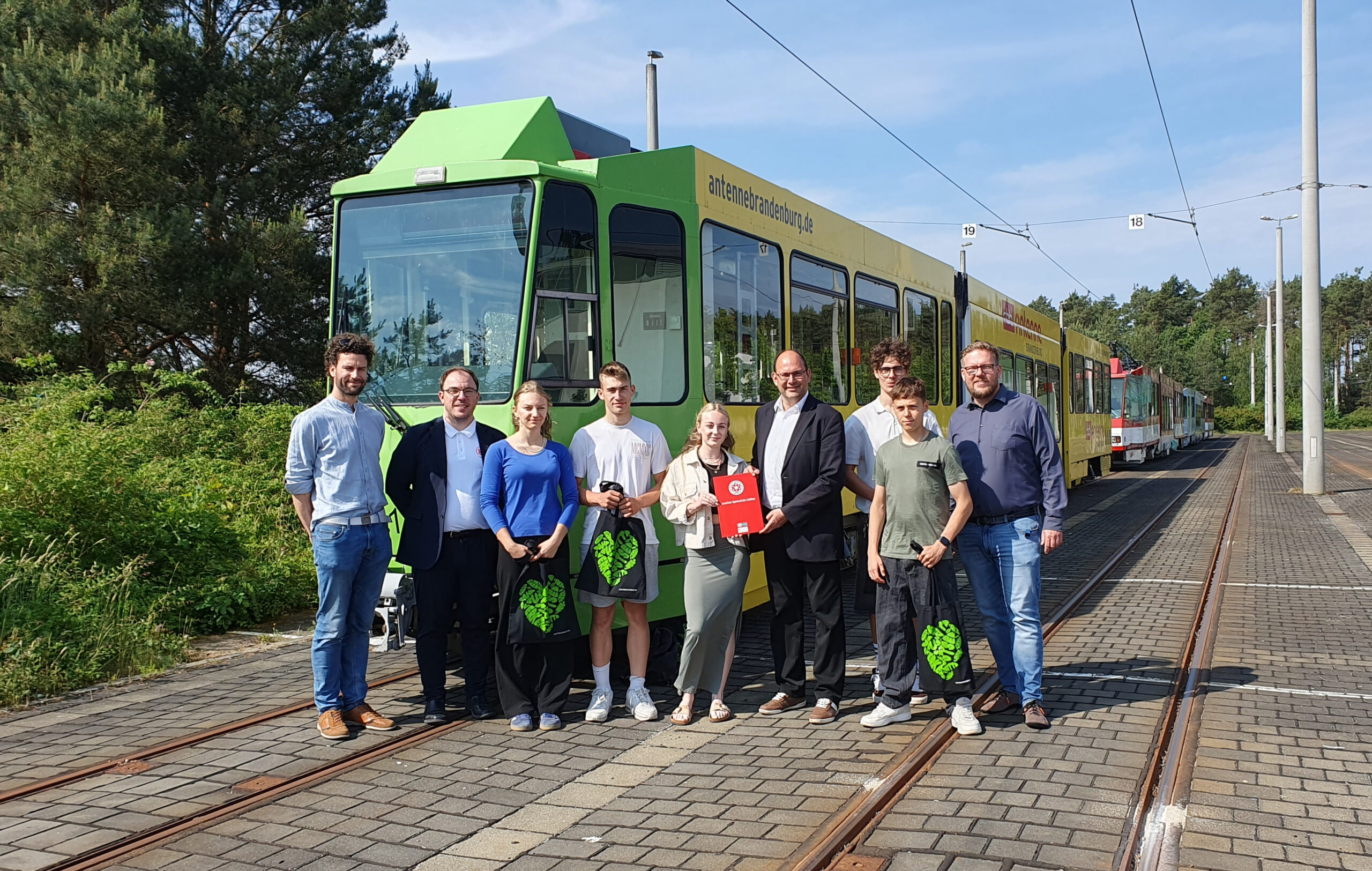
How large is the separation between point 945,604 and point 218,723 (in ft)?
12.7

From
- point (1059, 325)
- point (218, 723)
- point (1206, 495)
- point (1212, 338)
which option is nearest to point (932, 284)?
Result: point (218, 723)

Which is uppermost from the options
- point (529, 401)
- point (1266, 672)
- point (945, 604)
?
point (529, 401)

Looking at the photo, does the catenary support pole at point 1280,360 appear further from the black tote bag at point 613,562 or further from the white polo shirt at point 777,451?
the black tote bag at point 613,562

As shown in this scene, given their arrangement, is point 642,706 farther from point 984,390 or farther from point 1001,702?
point 984,390

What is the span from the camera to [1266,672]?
666cm

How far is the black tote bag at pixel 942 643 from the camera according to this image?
5418 millimetres

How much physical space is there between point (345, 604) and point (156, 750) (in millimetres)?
1092

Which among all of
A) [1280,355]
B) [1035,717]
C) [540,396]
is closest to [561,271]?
[540,396]

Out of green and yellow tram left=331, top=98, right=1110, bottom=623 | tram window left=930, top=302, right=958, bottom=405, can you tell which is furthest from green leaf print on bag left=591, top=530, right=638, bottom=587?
tram window left=930, top=302, right=958, bottom=405

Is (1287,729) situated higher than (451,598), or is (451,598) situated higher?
(451,598)

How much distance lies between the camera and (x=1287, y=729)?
541 centimetres

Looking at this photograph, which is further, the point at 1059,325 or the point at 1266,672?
the point at 1059,325

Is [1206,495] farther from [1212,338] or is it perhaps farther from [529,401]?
[1212,338]

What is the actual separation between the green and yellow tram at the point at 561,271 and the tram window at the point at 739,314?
15 millimetres
